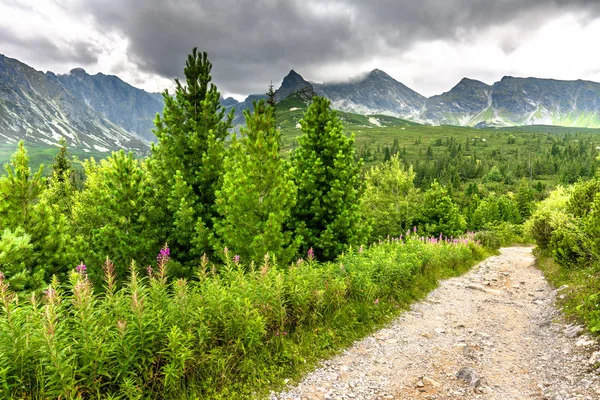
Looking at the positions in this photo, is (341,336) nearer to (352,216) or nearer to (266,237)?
(266,237)

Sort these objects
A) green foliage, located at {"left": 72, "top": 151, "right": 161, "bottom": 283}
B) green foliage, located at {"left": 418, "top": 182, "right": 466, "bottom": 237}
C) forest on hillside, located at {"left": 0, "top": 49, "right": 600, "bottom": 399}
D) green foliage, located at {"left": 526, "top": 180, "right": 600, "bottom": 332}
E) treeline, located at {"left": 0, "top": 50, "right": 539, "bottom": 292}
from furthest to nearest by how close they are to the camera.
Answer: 1. green foliage, located at {"left": 418, "top": 182, "right": 466, "bottom": 237}
2. green foliage, located at {"left": 72, "top": 151, "right": 161, "bottom": 283}
3. treeline, located at {"left": 0, "top": 50, "right": 539, "bottom": 292}
4. green foliage, located at {"left": 526, "top": 180, "right": 600, "bottom": 332}
5. forest on hillside, located at {"left": 0, "top": 49, "right": 600, "bottom": 399}

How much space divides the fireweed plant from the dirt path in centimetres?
64

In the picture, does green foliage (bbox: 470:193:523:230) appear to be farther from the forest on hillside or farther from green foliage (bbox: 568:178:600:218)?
green foliage (bbox: 568:178:600:218)

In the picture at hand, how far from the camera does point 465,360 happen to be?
21.7 feet

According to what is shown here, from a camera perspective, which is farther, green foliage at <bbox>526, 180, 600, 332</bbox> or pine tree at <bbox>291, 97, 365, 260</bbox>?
pine tree at <bbox>291, 97, 365, 260</bbox>

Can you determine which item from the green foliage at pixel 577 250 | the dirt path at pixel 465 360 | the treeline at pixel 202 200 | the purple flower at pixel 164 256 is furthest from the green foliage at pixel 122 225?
the green foliage at pixel 577 250

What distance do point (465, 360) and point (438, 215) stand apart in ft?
97.7

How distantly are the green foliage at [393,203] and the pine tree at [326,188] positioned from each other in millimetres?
19896

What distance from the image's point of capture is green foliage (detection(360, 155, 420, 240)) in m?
34.1

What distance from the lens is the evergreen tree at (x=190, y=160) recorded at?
13453 mm

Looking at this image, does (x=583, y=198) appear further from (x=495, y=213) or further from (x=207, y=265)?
(x=495, y=213)

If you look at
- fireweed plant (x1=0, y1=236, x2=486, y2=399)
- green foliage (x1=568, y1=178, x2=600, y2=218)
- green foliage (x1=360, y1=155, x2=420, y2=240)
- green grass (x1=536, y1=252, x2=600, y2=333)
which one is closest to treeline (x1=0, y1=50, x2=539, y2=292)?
fireweed plant (x1=0, y1=236, x2=486, y2=399)

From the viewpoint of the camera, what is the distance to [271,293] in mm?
6605

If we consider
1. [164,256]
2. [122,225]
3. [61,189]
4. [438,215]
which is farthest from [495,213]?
[61,189]
